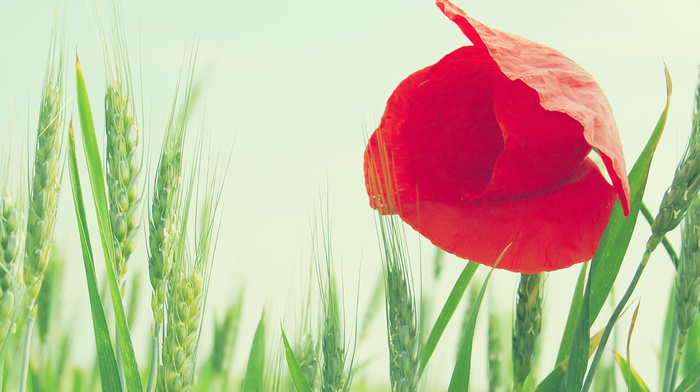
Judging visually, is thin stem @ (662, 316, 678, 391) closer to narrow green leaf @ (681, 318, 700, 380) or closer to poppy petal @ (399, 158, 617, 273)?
poppy petal @ (399, 158, 617, 273)


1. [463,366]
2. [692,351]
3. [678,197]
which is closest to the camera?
[678,197]

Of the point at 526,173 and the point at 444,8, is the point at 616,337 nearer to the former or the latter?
Answer: the point at 526,173

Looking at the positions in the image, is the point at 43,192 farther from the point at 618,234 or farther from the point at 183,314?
the point at 618,234

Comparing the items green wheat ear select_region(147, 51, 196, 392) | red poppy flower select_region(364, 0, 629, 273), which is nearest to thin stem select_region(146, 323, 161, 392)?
green wheat ear select_region(147, 51, 196, 392)

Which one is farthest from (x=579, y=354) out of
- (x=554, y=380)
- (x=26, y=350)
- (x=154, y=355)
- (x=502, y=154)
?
(x=26, y=350)

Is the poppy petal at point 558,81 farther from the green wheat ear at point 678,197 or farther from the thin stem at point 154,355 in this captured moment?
the thin stem at point 154,355

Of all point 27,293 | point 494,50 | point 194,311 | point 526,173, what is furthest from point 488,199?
point 27,293

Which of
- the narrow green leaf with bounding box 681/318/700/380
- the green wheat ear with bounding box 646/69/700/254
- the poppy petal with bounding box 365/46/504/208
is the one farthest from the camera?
the narrow green leaf with bounding box 681/318/700/380
